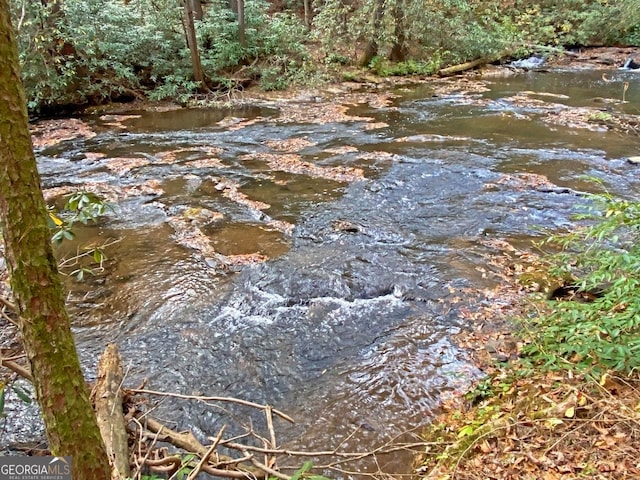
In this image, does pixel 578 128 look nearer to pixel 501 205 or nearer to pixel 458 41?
pixel 501 205

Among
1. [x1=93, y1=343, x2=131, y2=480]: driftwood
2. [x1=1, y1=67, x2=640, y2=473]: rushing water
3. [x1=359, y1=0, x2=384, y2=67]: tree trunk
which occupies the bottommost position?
[x1=1, y1=67, x2=640, y2=473]: rushing water

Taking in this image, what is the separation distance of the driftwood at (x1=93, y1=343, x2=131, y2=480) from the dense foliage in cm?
1150

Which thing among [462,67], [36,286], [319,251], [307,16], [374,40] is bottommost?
[319,251]

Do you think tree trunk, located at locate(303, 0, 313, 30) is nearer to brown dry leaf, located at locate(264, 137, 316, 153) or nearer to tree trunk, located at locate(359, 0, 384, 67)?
tree trunk, located at locate(359, 0, 384, 67)

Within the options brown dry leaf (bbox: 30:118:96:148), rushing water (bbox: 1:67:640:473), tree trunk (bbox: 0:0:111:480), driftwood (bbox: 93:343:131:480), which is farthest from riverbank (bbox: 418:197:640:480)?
brown dry leaf (bbox: 30:118:96:148)

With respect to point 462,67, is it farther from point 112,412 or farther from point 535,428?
point 112,412

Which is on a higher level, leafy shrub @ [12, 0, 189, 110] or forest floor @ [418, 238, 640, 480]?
leafy shrub @ [12, 0, 189, 110]

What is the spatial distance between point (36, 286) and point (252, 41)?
1843cm

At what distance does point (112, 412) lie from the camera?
9.07 feet

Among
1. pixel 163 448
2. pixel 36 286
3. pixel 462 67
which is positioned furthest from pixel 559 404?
pixel 462 67

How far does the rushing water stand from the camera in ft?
13.7

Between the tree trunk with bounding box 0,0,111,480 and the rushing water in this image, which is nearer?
the tree trunk with bounding box 0,0,111,480

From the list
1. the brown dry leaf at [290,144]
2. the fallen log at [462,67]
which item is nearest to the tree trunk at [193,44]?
the brown dry leaf at [290,144]

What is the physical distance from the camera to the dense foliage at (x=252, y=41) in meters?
14.1
